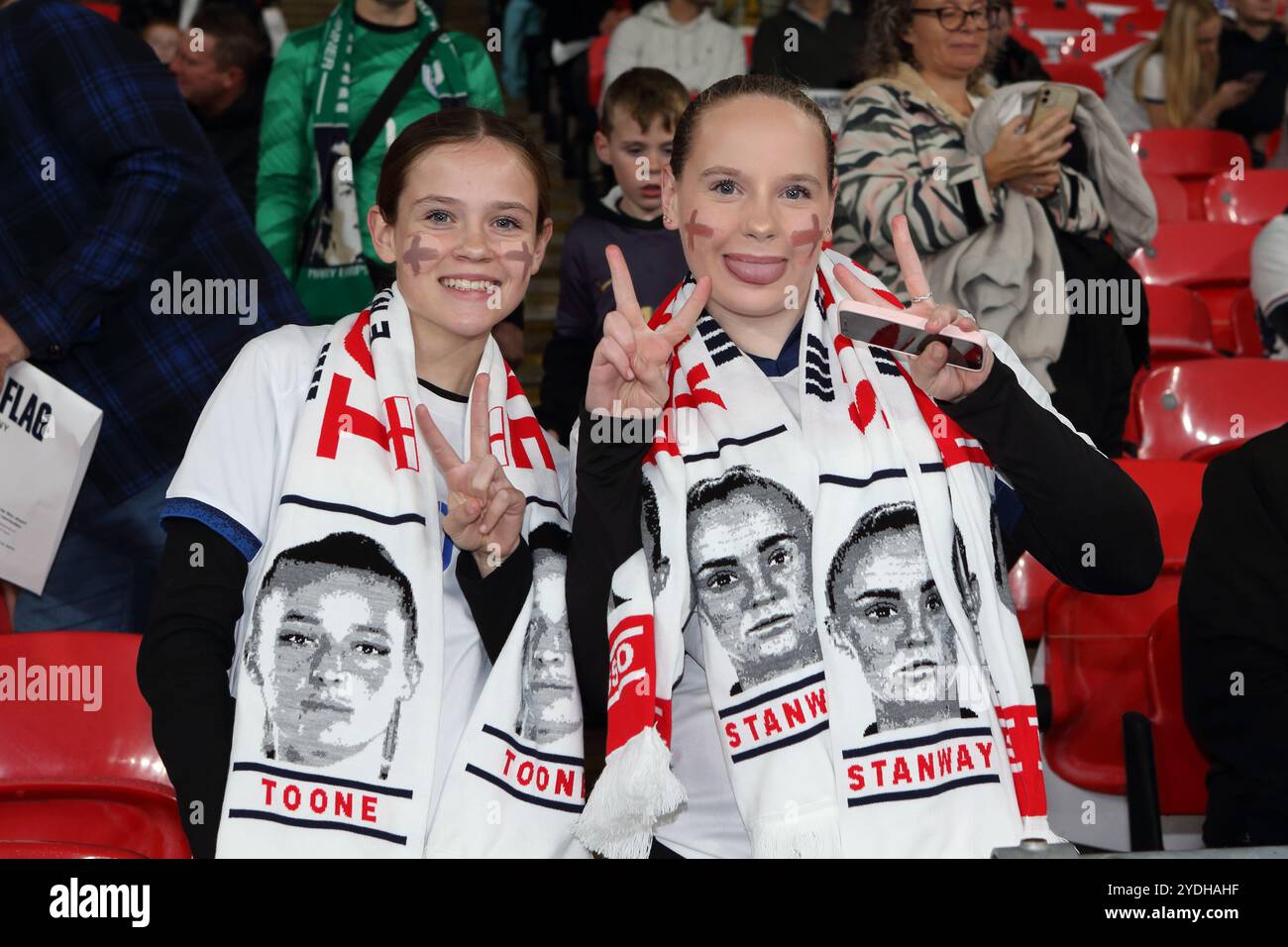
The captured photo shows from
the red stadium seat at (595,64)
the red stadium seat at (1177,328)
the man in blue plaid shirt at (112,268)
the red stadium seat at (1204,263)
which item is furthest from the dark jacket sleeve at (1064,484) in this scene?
the red stadium seat at (595,64)

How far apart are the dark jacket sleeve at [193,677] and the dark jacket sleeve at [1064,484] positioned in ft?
3.10

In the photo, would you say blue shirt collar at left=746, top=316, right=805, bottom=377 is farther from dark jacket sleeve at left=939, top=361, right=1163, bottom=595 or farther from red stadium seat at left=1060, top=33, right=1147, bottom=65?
red stadium seat at left=1060, top=33, right=1147, bottom=65

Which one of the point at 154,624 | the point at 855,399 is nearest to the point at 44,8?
the point at 154,624

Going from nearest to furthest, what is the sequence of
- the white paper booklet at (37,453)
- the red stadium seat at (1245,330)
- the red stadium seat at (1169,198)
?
1. the white paper booklet at (37,453)
2. the red stadium seat at (1245,330)
3. the red stadium seat at (1169,198)

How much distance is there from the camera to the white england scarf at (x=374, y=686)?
1.77 m

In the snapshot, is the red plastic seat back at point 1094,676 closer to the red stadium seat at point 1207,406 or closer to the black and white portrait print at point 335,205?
the red stadium seat at point 1207,406

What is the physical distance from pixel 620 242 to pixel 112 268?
151 centimetres

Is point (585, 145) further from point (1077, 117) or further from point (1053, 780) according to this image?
point (1053, 780)

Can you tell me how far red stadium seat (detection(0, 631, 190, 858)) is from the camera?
200 centimetres

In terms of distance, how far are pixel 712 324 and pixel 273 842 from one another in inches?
36.6

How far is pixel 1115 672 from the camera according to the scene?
259 centimetres

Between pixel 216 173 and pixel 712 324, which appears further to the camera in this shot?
pixel 216 173

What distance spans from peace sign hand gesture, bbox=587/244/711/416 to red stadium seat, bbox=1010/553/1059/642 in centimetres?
109

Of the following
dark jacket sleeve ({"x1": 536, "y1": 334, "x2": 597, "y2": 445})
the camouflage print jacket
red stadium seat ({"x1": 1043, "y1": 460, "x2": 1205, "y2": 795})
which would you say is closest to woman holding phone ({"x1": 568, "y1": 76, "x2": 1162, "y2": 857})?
red stadium seat ({"x1": 1043, "y1": 460, "x2": 1205, "y2": 795})
